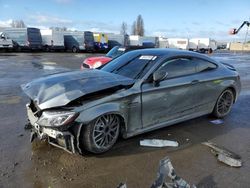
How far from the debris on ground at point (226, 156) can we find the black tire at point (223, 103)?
158cm

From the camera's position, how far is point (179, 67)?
16.0 ft

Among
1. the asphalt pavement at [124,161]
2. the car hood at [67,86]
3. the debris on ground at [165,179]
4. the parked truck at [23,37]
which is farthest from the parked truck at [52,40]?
the debris on ground at [165,179]

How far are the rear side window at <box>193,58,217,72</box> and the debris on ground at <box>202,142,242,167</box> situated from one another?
1707 mm

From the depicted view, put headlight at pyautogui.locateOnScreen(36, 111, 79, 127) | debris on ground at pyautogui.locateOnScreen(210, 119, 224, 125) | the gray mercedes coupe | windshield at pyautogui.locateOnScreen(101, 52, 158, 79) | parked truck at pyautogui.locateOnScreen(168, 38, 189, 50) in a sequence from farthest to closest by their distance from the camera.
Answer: parked truck at pyautogui.locateOnScreen(168, 38, 189, 50) → debris on ground at pyautogui.locateOnScreen(210, 119, 224, 125) → windshield at pyautogui.locateOnScreen(101, 52, 158, 79) → the gray mercedes coupe → headlight at pyautogui.locateOnScreen(36, 111, 79, 127)

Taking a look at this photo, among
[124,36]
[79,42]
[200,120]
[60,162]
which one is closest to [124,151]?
[60,162]

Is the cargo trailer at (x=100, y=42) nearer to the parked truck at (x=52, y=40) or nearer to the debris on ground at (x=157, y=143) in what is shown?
the parked truck at (x=52, y=40)

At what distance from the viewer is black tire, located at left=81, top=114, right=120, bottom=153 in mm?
3670

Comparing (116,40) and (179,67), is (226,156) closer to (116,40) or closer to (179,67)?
(179,67)

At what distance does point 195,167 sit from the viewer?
365 cm

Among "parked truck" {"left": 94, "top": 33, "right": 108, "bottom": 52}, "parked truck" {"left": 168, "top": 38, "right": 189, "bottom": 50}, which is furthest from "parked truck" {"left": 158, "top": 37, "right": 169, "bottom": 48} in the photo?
"parked truck" {"left": 94, "top": 33, "right": 108, "bottom": 52}

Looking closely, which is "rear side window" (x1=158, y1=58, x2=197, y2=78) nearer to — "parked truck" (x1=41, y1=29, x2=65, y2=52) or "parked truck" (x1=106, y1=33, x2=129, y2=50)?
"parked truck" (x1=41, y1=29, x2=65, y2=52)

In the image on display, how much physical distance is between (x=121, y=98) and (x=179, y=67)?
5.20ft

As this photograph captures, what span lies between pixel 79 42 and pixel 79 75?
31794mm

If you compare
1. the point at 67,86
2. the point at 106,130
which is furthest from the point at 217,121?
the point at 67,86
